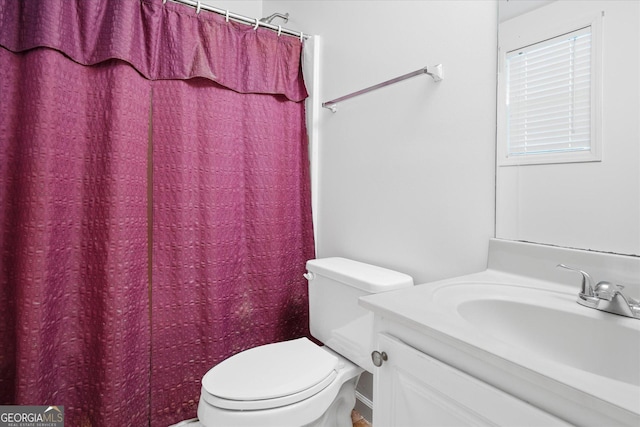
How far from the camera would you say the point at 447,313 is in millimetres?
684

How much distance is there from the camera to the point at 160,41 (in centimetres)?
139

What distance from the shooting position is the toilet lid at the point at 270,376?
1.00 metres

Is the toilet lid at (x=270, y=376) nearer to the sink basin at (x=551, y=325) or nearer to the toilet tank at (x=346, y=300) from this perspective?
the toilet tank at (x=346, y=300)

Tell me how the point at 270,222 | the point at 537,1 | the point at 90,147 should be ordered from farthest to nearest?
the point at 270,222
the point at 90,147
the point at 537,1

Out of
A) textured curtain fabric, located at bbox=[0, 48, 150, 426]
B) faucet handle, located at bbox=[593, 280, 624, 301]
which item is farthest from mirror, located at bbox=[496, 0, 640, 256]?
textured curtain fabric, located at bbox=[0, 48, 150, 426]

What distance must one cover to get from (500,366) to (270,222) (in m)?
1.29

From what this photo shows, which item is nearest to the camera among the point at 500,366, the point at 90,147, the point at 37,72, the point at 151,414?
the point at 500,366

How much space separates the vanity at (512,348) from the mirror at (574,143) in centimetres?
7

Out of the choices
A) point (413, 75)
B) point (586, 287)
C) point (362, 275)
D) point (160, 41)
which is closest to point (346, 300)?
point (362, 275)

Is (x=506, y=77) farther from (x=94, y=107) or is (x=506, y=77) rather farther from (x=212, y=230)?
(x=94, y=107)

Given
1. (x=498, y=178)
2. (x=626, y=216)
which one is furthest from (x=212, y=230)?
(x=626, y=216)

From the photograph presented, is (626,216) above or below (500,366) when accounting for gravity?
above

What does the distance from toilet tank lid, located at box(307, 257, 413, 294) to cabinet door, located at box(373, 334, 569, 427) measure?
39 cm

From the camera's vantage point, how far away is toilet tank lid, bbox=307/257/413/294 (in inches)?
44.2
